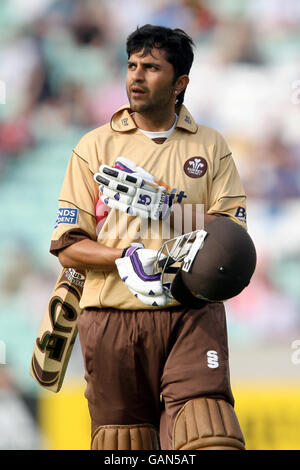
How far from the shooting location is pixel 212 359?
2.45 metres

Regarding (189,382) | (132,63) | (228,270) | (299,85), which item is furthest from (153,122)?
(299,85)

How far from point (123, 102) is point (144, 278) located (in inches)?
130

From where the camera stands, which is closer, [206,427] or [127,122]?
[206,427]

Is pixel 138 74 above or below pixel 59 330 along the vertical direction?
above

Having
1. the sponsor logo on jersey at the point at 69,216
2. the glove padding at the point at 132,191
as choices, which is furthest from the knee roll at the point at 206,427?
the sponsor logo on jersey at the point at 69,216

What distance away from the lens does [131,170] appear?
2504mm

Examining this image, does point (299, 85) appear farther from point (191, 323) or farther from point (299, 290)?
point (191, 323)

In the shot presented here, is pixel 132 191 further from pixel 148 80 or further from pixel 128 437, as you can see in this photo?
pixel 128 437

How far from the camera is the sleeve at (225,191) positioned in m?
2.67

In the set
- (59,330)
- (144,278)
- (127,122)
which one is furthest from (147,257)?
(59,330)

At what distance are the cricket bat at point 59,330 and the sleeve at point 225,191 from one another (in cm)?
58

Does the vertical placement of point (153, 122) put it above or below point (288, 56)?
below

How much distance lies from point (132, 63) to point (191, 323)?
0.90 meters

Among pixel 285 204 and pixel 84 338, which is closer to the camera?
pixel 84 338
